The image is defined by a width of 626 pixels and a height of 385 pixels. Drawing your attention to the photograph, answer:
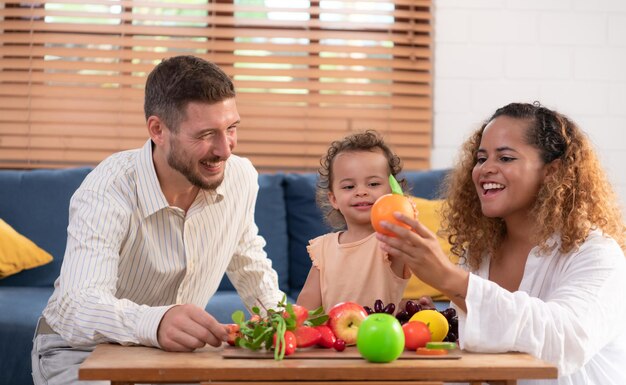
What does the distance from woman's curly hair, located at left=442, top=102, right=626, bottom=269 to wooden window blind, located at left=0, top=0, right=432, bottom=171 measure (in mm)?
1861

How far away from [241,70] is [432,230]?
1.21 metres

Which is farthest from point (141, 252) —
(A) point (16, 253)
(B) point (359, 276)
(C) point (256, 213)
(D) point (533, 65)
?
(D) point (533, 65)

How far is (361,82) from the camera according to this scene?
4238mm

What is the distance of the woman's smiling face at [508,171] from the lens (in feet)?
6.94

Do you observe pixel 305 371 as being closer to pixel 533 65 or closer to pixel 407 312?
pixel 407 312

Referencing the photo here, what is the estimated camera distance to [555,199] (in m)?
2.07

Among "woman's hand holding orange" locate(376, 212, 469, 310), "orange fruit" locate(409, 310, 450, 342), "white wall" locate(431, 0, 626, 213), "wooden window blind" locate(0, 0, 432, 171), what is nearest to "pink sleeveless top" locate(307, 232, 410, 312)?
"orange fruit" locate(409, 310, 450, 342)

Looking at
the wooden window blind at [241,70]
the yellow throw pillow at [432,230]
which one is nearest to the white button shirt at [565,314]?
the yellow throw pillow at [432,230]

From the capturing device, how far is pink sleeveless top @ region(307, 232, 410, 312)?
226cm

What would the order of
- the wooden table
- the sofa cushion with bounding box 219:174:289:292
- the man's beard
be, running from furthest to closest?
the sofa cushion with bounding box 219:174:289:292 → the man's beard → the wooden table

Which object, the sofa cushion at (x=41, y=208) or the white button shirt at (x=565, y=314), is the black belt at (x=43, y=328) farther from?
the sofa cushion at (x=41, y=208)

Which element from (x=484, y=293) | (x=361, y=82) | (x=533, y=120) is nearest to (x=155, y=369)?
(x=484, y=293)

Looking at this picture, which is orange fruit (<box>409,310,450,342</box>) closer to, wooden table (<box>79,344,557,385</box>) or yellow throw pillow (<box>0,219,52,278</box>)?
wooden table (<box>79,344,557,385</box>)

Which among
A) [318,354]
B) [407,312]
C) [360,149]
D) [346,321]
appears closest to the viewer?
[318,354]
